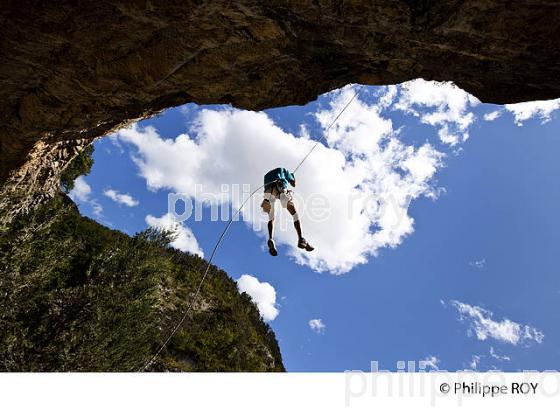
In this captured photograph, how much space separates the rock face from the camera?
6.56 m

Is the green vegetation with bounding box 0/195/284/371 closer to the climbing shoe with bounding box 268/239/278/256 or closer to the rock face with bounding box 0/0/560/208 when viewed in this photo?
the rock face with bounding box 0/0/560/208

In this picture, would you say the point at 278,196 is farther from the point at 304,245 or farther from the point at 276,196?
the point at 304,245

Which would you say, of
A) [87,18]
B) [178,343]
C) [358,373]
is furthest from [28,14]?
[178,343]

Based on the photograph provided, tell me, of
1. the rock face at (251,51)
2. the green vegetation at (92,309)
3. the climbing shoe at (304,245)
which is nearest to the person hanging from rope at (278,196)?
the climbing shoe at (304,245)

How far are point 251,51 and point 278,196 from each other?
4.09 metres

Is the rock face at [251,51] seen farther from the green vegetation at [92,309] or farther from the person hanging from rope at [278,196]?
the green vegetation at [92,309]

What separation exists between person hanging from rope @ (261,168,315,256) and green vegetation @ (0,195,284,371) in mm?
9612

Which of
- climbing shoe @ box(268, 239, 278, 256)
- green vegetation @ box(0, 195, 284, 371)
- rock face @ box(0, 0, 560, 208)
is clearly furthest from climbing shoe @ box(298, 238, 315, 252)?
green vegetation @ box(0, 195, 284, 371)

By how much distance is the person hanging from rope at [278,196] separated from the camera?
10297 mm

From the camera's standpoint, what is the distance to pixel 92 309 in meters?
16.0

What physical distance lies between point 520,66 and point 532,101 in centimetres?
118

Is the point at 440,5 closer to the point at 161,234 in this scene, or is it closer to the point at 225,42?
the point at 225,42

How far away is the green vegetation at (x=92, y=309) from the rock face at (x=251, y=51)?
5.40 meters
